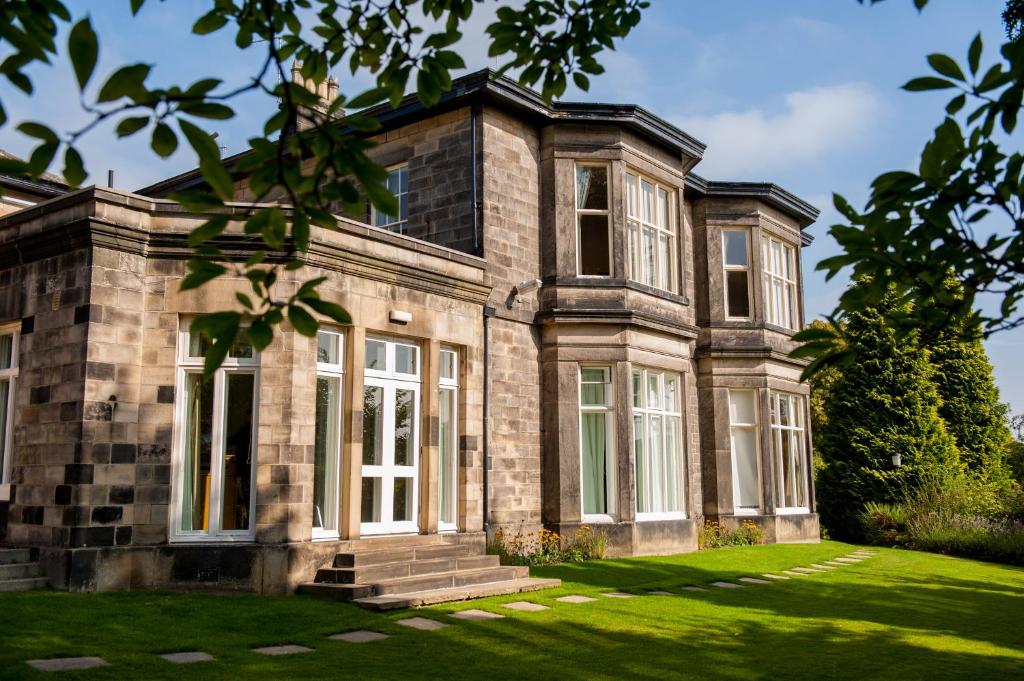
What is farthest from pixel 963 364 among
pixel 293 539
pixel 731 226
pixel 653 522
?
pixel 293 539

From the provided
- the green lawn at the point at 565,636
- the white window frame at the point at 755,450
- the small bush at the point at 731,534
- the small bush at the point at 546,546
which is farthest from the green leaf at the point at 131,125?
the white window frame at the point at 755,450

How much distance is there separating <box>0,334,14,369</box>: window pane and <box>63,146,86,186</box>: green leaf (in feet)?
29.8

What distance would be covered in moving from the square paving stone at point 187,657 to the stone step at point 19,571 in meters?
3.28

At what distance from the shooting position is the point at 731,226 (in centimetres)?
1898

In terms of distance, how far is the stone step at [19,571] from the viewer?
9.18m

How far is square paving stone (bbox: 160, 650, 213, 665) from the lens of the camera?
22.2 ft

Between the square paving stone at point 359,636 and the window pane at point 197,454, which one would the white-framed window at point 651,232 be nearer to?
the window pane at point 197,454

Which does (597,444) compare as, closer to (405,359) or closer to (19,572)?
(405,359)

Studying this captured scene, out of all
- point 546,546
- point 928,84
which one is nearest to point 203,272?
point 928,84

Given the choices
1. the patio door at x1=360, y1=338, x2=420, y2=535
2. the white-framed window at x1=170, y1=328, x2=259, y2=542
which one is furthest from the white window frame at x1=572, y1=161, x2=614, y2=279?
the white-framed window at x1=170, y1=328, x2=259, y2=542

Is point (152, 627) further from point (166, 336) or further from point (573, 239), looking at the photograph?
point (573, 239)

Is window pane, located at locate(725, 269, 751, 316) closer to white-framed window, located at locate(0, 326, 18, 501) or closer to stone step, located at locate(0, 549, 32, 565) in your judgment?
white-framed window, located at locate(0, 326, 18, 501)

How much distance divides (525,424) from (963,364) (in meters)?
16.6

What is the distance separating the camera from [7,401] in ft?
35.5
